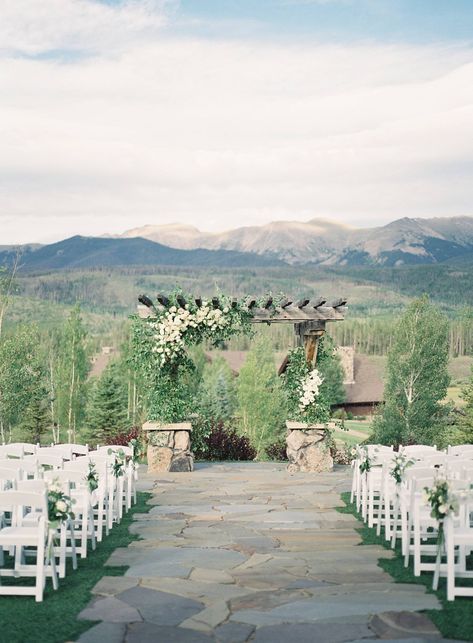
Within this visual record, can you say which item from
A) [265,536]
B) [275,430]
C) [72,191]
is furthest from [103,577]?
[72,191]

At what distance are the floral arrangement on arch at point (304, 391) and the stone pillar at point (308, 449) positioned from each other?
6.8 inches

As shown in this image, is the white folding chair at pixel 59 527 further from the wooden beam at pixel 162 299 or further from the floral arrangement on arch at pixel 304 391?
the floral arrangement on arch at pixel 304 391

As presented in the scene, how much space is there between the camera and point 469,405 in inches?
1304

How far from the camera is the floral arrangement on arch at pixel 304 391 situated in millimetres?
15172

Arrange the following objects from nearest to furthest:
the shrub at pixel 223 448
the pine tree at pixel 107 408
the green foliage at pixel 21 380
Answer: the shrub at pixel 223 448 < the pine tree at pixel 107 408 < the green foliage at pixel 21 380

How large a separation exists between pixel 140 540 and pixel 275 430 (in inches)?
1845

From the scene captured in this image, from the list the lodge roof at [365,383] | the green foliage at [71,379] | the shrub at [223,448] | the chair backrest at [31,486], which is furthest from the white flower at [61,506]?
the lodge roof at [365,383]

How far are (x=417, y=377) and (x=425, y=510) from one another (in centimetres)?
4143

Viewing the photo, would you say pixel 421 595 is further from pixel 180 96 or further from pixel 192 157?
pixel 192 157

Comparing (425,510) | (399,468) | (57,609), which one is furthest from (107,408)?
(57,609)

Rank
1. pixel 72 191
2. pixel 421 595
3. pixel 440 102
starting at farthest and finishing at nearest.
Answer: pixel 72 191 < pixel 440 102 < pixel 421 595

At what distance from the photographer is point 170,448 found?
48.8 ft

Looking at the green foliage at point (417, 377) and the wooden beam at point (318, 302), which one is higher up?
the wooden beam at point (318, 302)

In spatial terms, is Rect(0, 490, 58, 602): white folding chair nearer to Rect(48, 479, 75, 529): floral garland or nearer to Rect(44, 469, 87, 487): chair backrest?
Rect(48, 479, 75, 529): floral garland
